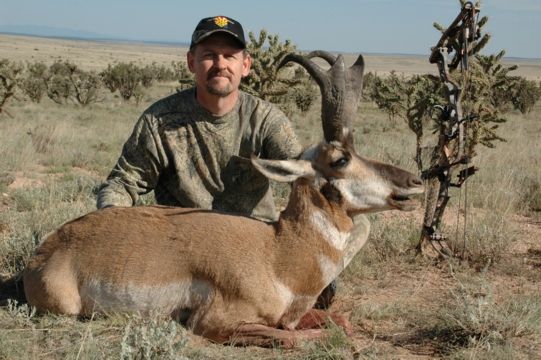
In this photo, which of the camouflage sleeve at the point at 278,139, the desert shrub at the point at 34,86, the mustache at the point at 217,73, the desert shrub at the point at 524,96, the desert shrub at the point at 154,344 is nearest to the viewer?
the desert shrub at the point at 154,344

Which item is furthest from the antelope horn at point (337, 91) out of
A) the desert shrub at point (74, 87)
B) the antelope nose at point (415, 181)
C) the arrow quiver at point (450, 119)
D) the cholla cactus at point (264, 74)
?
the desert shrub at point (74, 87)

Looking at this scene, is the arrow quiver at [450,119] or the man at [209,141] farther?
the arrow quiver at [450,119]

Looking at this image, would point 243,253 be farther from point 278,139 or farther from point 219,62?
point 219,62

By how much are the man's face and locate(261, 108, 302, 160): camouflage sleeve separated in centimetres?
58

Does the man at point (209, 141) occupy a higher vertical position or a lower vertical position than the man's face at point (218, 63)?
lower

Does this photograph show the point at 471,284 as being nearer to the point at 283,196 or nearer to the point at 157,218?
the point at 157,218

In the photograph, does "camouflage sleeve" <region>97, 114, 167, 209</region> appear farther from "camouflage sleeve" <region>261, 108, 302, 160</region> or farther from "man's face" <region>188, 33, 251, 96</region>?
"camouflage sleeve" <region>261, 108, 302, 160</region>

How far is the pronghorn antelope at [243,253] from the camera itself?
4.07m

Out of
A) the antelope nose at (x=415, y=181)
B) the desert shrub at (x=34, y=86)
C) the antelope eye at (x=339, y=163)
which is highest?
the antelope eye at (x=339, y=163)

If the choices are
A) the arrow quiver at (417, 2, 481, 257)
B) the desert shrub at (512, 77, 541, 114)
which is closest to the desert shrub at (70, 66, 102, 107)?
the desert shrub at (512, 77, 541, 114)

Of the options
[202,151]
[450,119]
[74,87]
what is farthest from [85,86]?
[450,119]

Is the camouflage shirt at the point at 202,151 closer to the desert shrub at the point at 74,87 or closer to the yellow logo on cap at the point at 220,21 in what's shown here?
the yellow logo on cap at the point at 220,21

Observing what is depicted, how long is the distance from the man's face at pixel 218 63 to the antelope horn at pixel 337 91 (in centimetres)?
95

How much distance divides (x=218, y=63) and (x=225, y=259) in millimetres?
2088
